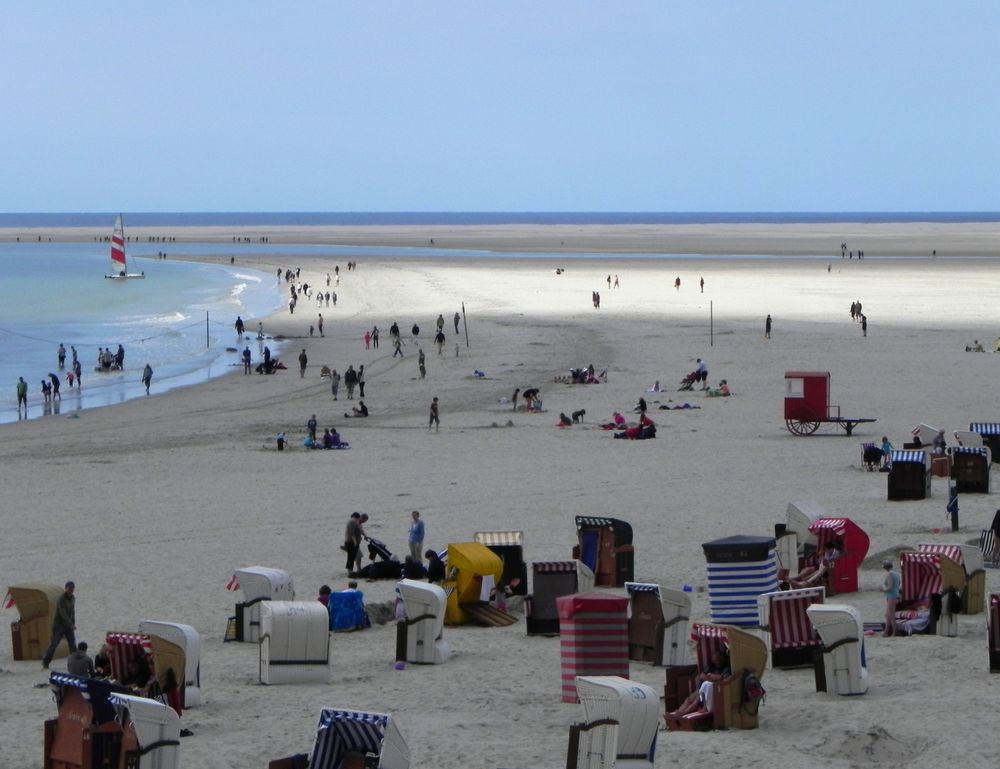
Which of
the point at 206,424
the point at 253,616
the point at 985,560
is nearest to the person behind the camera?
the point at 253,616

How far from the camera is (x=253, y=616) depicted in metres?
14.9

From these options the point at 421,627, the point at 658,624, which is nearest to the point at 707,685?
the point at 658,624

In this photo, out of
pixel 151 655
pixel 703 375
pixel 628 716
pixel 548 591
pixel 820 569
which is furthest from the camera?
pixel 703 375

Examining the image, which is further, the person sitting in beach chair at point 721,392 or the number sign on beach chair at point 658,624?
the person sitting in beach chair at point 721,392

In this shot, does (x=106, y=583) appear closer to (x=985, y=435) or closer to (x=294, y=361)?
(x=985, y=435)

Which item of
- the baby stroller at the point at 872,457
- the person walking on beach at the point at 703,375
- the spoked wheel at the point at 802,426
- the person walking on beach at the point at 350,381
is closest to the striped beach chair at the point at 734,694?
the baby stroller at the point at 872,457

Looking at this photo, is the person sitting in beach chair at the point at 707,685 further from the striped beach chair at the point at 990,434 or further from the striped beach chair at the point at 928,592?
the striped beach chair at the point at 990,434

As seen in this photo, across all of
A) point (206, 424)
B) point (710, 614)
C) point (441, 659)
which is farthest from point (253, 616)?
point (206, 424)

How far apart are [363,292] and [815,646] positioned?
220 ft

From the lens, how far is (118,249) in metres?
102

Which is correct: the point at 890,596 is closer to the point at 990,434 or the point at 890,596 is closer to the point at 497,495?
the point at 497,495

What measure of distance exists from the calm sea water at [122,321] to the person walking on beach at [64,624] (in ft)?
79.8

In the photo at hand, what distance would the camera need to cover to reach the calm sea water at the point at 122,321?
4459 centimetres

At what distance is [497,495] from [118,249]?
8358 centimetres
